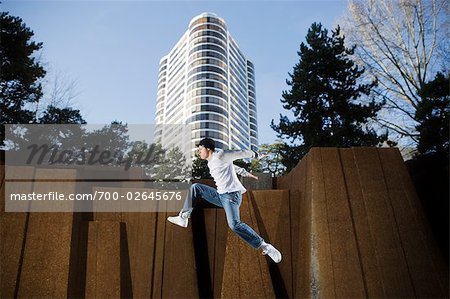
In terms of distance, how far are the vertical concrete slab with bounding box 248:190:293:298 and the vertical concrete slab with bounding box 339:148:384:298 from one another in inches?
30.5

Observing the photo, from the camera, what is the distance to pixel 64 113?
13445 millimetres

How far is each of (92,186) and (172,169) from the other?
731 inches

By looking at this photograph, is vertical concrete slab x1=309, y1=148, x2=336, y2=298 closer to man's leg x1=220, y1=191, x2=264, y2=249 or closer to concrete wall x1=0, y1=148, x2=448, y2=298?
concrete wall x1=0, y1=148, x2=448, y2=298

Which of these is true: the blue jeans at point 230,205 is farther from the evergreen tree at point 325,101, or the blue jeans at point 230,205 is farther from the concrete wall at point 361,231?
the evergreen tree at point 325,101

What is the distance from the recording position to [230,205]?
349 centimetres

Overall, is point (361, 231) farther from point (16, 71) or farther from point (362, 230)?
point (16, 71)

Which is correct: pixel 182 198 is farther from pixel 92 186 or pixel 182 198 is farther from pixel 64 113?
pixel 64 113

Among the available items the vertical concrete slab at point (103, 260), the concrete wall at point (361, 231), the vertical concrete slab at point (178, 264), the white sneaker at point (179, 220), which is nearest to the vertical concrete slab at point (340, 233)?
the concrete wall at point (361, 231)

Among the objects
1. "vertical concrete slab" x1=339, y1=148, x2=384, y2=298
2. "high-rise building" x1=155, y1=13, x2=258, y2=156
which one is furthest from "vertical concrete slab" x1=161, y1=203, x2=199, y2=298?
"high-rise building" x1=155, y1=13, x2=258, y2=156

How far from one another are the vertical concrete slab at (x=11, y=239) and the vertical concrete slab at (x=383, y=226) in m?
3.81

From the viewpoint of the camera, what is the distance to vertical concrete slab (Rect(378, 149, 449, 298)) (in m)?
2.97

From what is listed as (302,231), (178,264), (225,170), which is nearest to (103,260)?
(178,264)

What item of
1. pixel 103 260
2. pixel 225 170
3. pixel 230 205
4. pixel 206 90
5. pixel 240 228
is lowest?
pixel 103 260

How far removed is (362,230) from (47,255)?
136 inches
